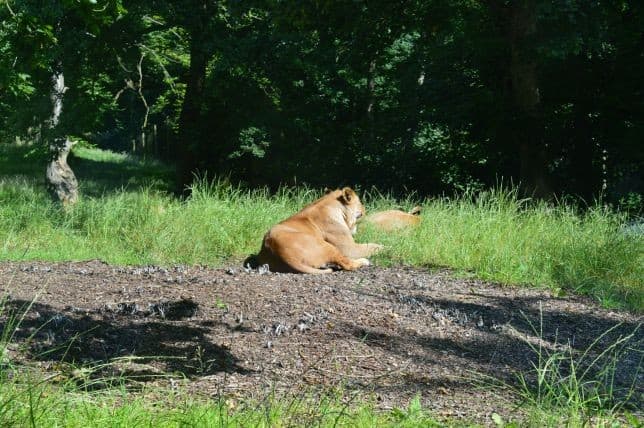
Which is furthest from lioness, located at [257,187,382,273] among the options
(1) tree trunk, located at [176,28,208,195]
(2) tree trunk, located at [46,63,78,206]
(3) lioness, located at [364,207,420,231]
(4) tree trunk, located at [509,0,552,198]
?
(1) tree trunk, located at [176,28,208,195]

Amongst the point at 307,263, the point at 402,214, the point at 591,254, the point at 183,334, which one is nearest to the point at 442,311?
the point at 183,334

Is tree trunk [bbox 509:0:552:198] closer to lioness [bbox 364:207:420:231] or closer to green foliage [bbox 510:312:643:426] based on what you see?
lioness [bbox 364:207:420:231]

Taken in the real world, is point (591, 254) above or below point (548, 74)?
below

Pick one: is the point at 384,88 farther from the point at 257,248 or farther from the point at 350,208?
the point at 350,208

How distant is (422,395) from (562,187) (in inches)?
595

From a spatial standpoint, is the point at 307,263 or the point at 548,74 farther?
the point at 548,74

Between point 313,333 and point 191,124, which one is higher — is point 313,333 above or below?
above

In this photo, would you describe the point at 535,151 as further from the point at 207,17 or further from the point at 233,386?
the point at 233,386

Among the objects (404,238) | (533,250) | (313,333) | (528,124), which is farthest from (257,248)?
(528,124)

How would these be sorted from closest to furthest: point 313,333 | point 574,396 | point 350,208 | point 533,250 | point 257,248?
point 574,396 → point 313,333 → point 533,250 → point 350,208 → point 257,248

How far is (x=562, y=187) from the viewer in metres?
19.1

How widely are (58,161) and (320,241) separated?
10.9m

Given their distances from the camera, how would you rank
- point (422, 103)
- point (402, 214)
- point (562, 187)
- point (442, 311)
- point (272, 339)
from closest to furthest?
1. point (272, 339)
2. point (442, 311)
3. point (402, 214)
4. point (562, 187)
5. point (422, 103)

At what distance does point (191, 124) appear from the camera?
23438mm
